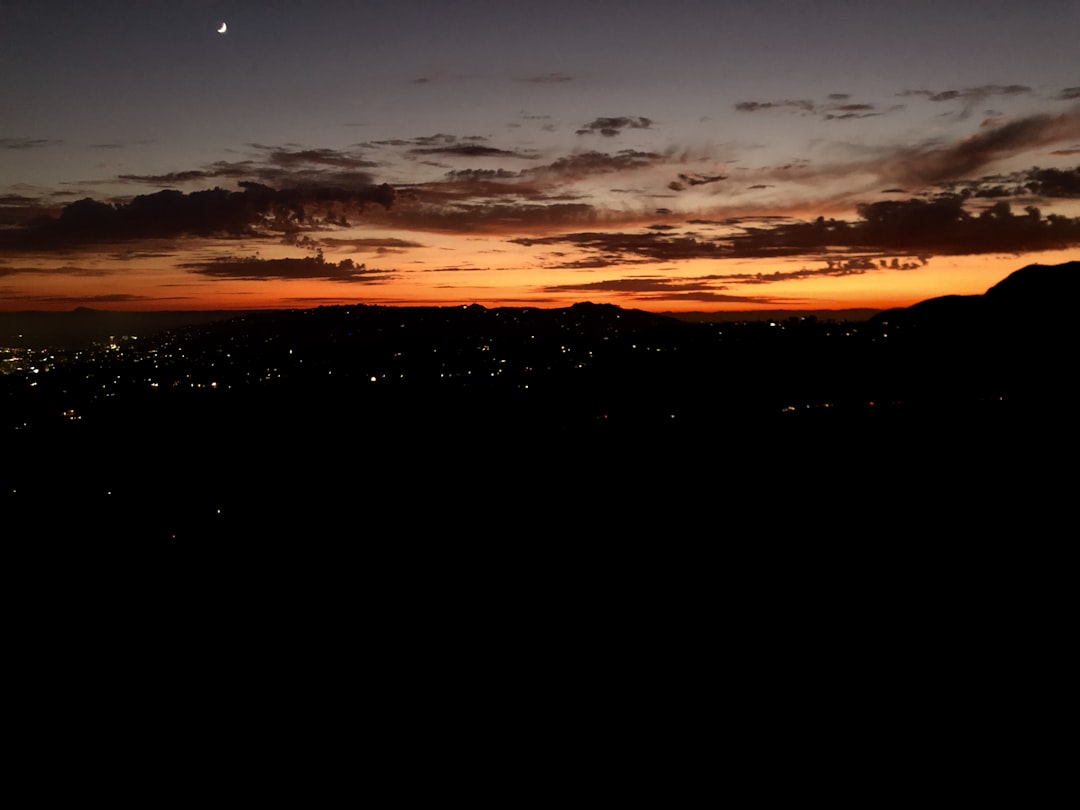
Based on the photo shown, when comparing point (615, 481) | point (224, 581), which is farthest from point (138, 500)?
point (615, 481)

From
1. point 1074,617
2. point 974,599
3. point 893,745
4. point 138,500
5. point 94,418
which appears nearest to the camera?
point 893,745

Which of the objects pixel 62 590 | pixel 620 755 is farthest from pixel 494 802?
pixel 62 590

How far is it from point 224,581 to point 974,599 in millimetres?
20035

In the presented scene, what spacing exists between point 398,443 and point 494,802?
38.8 m

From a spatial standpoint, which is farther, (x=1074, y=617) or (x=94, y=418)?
(x=94, y=418)

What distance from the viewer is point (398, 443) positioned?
4712 cm

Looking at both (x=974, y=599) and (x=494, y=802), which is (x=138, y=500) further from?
(x=974, y=599)

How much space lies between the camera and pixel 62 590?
20.8m

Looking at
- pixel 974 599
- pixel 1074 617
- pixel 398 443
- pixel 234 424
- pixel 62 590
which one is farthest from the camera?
pixel 234 424

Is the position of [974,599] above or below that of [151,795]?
above

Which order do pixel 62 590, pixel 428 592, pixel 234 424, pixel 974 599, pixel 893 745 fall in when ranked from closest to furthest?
pixel 893 745
pixel 974 599
pixel 428 592
pixel 62 590
pixel 234 424

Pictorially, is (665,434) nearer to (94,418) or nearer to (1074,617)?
(1074,617)

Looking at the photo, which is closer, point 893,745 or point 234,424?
point 893,745

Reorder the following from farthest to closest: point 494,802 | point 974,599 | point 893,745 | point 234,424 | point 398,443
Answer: point 234,424 → point 398,443 → point 974,599 → point 893,745 → point 494,802
